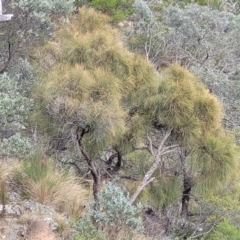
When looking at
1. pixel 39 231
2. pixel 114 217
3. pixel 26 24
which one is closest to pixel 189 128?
pixel 114 217

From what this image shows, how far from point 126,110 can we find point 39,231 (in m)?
1.43

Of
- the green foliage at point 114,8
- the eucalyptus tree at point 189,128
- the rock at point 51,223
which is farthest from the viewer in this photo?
the green foliage at point 114,8

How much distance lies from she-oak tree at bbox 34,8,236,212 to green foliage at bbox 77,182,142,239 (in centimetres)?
53

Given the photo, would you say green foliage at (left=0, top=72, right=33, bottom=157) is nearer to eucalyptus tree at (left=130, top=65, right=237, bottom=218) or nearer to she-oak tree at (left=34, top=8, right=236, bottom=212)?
she-oak tree at (left=34, top=8, right=236, bottom=212)

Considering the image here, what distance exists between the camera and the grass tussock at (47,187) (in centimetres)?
365

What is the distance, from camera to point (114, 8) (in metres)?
8.88

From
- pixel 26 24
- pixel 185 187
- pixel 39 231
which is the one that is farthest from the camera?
pixel 185 187

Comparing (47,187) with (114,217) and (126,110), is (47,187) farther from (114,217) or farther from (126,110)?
(126,110)

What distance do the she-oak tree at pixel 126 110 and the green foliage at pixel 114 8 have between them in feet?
15.6

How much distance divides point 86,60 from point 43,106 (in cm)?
63

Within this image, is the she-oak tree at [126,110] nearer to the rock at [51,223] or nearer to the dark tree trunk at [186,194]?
the dark tree trunk at [186,194]

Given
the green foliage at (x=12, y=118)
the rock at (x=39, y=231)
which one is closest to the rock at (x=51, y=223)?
the rock at (x=39, y=231)

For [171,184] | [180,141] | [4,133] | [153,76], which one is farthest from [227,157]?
[4,133]

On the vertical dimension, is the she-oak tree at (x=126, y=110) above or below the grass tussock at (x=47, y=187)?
above
